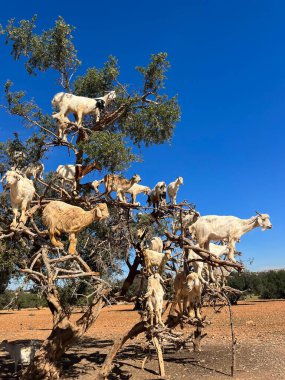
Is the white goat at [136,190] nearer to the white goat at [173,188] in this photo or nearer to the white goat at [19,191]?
the white goat at [173,188]

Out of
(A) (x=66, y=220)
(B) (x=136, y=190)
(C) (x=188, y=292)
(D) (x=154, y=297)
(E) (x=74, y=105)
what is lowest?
(D) (x=154, y=297)

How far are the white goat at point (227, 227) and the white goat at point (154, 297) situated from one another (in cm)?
182

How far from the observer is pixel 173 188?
13.2m

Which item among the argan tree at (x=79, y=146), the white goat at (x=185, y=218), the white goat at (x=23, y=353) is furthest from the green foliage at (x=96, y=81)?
the white goat at (x=23, y=353)

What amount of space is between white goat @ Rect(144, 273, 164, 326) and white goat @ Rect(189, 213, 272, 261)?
182 cm

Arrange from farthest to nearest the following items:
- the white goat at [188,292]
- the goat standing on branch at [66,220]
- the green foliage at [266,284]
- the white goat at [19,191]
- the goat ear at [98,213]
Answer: the green foliage at [266,284]
the white goat at [188,292]
the white goat at [19,191]
the goat standing on branch at [66,220]
the goat ear at [98,213]

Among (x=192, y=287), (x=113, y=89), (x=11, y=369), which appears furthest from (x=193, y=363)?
(x=113, y=89)

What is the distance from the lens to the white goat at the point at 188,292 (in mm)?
10367

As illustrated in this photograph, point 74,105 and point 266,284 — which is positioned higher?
point 74,105

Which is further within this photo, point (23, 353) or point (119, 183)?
point (119, 183)

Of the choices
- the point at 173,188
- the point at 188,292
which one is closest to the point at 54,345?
the point at 188,292

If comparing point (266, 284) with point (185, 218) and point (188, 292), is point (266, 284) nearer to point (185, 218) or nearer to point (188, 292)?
point (185, 218)

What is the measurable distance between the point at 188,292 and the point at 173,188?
12.6 feet

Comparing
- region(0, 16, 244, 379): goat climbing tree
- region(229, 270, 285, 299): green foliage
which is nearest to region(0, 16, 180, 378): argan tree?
region(0, 16, 244, 379): goat climbing tree
